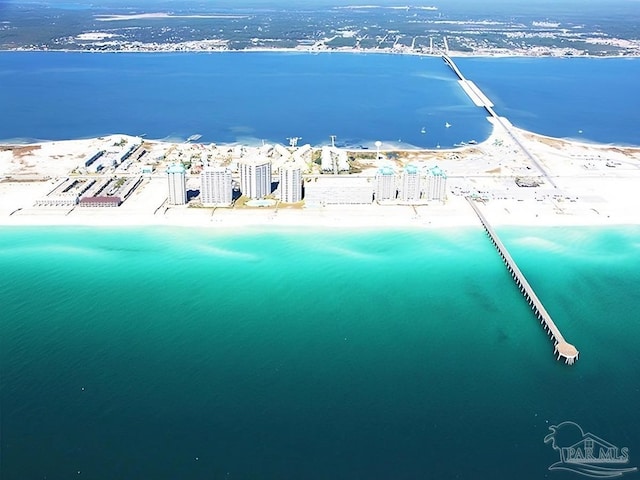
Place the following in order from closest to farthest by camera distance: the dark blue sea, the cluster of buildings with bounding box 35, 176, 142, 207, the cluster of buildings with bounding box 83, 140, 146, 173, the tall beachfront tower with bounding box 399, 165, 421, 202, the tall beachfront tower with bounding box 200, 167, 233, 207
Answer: the tall beachfront tower with bounding box 200, 167, 233, 207, the cluster of buildings with bounding box 35, 176, 142, 207, the tall beachfront tower with bounding box 399, 165, 421, 202, the cluster of buildings with bounding box 83, 140, 146, 173, the dark blue sea

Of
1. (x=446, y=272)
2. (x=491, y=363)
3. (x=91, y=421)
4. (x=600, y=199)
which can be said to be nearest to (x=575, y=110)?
(x=600, y=199)

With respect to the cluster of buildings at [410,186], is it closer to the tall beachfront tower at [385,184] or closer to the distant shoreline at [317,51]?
the tall beachfront tower at [385,184]

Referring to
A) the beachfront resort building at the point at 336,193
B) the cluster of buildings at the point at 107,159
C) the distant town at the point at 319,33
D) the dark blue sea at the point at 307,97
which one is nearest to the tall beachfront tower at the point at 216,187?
the beachfront resort building at the point at 336,193

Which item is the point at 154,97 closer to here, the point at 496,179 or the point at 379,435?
the point at 496,179

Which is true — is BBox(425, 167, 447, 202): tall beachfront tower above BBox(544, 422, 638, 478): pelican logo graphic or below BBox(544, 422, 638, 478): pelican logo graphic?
above

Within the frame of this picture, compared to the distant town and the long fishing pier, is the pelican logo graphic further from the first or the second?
the distant town

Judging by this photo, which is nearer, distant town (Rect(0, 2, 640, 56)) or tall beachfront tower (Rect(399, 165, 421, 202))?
tall beachfront tower (Rect(399, 165, 421, 202))

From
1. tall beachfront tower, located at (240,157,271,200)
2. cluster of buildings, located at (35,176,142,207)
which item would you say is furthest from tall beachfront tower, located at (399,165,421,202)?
cluster of buildings, located at (35,176,142,207)
